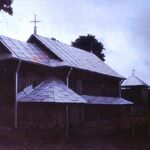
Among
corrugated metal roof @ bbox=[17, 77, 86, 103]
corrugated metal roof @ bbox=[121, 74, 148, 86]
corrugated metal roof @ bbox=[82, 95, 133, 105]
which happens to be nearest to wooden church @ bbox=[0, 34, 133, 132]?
corrugated metal roof @ bbox=[17, 77, 86, 103]

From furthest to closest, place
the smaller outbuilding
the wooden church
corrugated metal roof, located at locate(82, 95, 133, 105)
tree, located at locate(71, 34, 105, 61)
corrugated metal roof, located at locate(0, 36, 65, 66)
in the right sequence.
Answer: tree, located at locate(71, 34, 105, 61) → the smaller outbuilding → corrugated metal roof, located at locate(82, 95, 133, 105) → corrugated metal roof, located at locate(0, 36, 65, 66) → the wooden church

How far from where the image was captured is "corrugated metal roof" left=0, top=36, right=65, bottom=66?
22203mm

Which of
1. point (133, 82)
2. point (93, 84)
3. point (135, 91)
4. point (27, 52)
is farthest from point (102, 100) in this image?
point (133, 82)

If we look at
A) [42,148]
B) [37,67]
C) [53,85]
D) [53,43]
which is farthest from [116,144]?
[53,43]

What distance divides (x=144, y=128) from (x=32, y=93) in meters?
8.56

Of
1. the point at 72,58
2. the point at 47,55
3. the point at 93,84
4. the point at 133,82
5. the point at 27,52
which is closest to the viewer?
the point at 27,52

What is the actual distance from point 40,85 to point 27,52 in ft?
8.61

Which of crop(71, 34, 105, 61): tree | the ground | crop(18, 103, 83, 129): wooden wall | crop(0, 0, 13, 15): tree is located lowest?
the ground

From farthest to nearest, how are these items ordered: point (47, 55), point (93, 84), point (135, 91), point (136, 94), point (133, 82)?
point (133, 82) → point (135, 91) → point (136, 94) → point (93, 84) → point (47, 55)

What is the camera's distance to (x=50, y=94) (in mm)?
21078

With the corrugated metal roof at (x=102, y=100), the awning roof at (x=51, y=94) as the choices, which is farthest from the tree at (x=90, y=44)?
the awning roof at (x=51, y=94)

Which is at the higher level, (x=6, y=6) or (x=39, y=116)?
(x=6, y=6)

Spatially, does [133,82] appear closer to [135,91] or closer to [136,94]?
[135,91]

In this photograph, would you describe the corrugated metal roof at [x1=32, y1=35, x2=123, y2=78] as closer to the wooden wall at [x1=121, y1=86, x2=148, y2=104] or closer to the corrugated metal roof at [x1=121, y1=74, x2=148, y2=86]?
the corrugated metal roof at [x1=121, y1=74, x2=148, y2=86]
